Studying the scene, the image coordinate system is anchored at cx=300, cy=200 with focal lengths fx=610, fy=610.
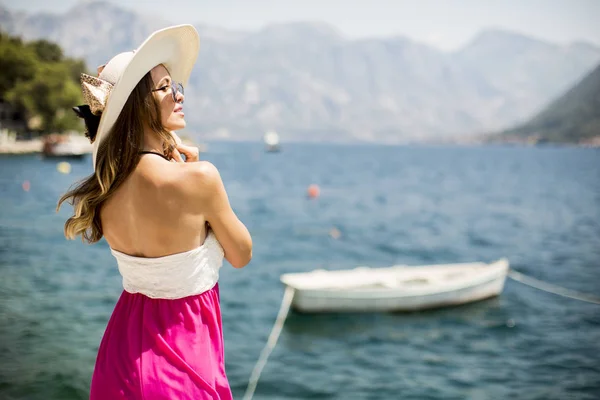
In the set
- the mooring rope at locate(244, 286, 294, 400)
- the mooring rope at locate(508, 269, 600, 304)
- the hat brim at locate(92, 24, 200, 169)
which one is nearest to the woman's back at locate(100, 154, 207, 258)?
the hat brim at locate(92, 24, 200, 169)

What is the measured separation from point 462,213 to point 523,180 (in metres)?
44.3

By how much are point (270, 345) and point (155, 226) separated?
11962 millimetres

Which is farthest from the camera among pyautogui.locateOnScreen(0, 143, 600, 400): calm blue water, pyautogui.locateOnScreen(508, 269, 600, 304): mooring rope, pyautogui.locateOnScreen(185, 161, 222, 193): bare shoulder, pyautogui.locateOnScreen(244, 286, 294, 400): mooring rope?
pyautogui.locateOnScreen(508, 269, 600, 304): mooring rope

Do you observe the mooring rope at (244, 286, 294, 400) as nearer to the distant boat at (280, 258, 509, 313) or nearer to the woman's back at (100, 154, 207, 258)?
the distant boat at (280, 258, 509, 313)

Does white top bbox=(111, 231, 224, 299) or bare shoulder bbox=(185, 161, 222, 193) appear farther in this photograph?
white top bbox=(111, 231, 224, 299)

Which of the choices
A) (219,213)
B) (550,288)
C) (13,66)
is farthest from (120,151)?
(13,66)

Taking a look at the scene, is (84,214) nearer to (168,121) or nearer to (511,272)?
(168,121)

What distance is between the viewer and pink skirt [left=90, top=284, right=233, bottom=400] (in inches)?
Answer: 79.6

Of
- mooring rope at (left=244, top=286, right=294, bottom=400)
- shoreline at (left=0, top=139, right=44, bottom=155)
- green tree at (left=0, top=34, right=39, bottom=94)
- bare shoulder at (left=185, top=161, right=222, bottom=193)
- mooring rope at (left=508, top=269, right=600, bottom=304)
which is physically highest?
bare shoulder at (left=185, top=161, right=222, bottom=193)

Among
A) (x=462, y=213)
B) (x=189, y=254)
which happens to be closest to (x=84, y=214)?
(x=189, y=254)

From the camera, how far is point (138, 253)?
2.10m

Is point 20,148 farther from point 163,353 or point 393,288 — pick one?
point 163,353

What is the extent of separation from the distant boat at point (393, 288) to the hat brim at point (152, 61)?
12626 millimetres

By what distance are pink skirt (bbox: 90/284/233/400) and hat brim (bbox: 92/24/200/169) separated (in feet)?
Answer: 1.86
